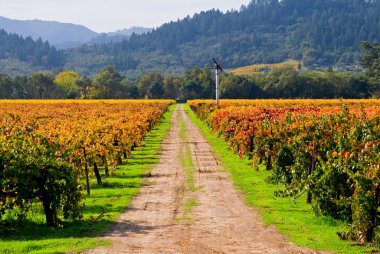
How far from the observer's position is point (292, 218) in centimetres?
1633

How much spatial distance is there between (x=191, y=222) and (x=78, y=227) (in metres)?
3.28

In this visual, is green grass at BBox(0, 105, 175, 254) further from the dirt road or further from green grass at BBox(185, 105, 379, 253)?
green grass at BBox(185, 105, 379, 253)

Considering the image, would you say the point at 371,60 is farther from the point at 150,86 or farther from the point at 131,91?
the point at 131,91

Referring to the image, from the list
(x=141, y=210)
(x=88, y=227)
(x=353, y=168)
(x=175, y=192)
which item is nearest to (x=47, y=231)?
(x=88, y=227)

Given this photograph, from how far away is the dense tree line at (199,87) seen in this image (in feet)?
485

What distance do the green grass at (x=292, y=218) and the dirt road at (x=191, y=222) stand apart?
42cm

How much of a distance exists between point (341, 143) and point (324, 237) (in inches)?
142

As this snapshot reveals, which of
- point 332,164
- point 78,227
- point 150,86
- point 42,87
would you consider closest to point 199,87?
point 150,86

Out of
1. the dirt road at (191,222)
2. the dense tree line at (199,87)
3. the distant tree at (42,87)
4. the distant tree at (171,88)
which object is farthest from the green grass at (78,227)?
the distant tree at (171,88)

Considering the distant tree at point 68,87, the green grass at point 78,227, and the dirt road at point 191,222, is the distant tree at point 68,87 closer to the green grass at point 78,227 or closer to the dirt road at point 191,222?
the dirt road at point 191,222

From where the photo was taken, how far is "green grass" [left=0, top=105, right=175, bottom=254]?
43.1 ft

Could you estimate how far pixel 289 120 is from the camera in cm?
2417

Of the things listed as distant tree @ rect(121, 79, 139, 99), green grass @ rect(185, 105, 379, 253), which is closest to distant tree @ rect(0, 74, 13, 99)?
distant tree @ rect(121, 79, 139, 99)

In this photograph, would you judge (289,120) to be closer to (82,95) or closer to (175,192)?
(175,192)
